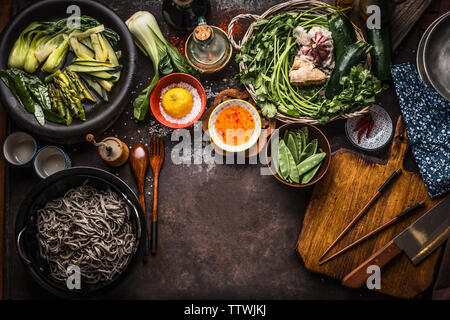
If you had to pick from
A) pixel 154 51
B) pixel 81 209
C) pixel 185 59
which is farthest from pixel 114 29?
pixel 81 209

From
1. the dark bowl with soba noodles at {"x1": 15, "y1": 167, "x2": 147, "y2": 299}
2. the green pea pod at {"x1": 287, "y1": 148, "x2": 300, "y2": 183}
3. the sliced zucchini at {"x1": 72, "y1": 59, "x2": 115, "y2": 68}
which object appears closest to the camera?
the dark bowl with soba noodles at {"x1": 15, "y1": 167, "x2": 147, "y2": 299}

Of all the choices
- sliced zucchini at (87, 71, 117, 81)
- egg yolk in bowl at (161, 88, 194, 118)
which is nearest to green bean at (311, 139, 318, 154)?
egg yolk in bowl at (161, 88, 194, 118)

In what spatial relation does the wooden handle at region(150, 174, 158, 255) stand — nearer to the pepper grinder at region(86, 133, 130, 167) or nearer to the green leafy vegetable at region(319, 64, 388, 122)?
the pepper grinder at region(86, 133, 130, 167)

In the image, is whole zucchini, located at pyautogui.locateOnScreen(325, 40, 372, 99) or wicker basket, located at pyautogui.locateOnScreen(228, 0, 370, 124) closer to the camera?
whole zucchini, located at pyautogui.locateOnScreen(325, 40, 372, 99)

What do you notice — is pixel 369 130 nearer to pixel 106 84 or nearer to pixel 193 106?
pixel 193 106

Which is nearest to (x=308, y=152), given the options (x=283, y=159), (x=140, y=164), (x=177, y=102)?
(x=283, y=159)

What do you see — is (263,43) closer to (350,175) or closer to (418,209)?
(350,175)
